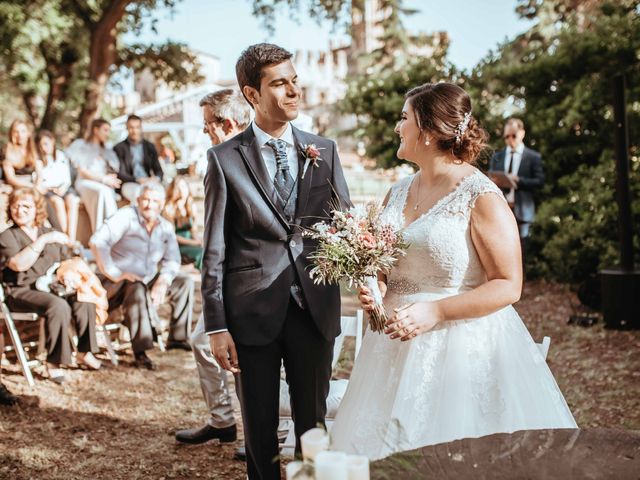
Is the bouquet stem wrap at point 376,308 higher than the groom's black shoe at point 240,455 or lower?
higher

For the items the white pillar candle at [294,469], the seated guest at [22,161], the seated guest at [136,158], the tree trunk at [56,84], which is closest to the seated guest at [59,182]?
the seated guest at [22,161]

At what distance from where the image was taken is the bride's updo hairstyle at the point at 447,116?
112 inches

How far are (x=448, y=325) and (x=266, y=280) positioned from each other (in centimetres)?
76

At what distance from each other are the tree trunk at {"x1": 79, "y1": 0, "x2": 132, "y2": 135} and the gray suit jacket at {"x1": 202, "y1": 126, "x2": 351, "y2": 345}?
14098 mm

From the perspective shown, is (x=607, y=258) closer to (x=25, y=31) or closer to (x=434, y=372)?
(x=434, y=372)

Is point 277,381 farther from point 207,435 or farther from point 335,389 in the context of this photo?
point 207,435

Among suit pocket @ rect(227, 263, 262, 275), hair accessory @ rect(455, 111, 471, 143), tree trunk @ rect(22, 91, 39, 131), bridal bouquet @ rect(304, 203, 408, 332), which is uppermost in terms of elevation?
tree trunk @ rect(22, 91, 39, 131)

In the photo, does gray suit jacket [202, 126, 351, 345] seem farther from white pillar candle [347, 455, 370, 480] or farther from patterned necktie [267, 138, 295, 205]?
white pillar candle [347, 455, 370, 480]

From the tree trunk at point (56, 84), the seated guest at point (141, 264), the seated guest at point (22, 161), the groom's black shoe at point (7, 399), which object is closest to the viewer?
the groom's black shoe at point (7, 399)

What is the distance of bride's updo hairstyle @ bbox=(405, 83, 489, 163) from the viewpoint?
285 centimetres

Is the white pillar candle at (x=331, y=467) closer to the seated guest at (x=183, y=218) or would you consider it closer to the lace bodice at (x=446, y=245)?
the lace bodice at (x=446, y=245)

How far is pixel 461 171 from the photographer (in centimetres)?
297

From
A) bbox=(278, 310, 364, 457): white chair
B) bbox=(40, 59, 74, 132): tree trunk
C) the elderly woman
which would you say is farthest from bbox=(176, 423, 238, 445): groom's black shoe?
bbox=(40, 59, 74, 132): tree trunk

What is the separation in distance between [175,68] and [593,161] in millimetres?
12233
